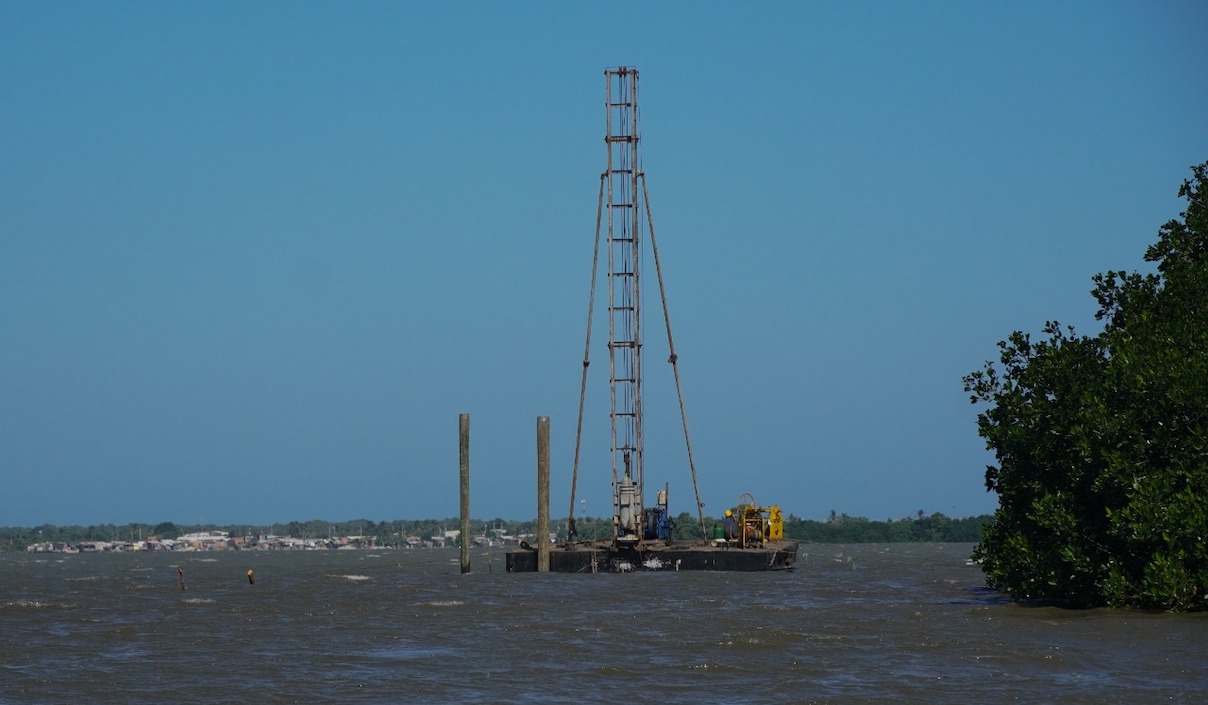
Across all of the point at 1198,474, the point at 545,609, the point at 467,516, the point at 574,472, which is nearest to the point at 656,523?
the point at 574,472

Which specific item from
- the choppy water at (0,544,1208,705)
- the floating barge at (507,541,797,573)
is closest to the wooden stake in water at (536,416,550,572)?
the floating barge at (507,541,797,573)

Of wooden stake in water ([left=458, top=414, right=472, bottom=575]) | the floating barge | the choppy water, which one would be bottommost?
the choppy water

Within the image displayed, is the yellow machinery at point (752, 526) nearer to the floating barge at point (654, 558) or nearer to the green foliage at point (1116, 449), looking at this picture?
the floating barge at point (654, 558)

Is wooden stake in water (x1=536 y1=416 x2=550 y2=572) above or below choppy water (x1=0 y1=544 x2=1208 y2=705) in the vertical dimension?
above

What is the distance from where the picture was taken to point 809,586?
51.8 m

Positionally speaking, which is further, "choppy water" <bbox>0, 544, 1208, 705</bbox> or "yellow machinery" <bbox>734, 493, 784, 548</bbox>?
"yellow machinery" <bbox>734, 493, 784, 548</bbox>

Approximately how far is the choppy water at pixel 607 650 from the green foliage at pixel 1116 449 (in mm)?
1038

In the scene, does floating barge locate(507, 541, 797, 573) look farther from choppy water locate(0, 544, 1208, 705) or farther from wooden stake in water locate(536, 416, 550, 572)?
choppy water locate(0, 544, 1208, 705)

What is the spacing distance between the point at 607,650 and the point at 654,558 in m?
29.4

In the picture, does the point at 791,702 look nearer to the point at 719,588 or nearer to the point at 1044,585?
the point at 1044,585

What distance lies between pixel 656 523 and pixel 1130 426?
118ft

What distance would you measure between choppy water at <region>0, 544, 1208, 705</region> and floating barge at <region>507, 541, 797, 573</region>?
1046 centimetres

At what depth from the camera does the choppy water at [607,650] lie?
23.0 metres

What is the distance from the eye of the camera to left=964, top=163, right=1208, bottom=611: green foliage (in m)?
30.5
